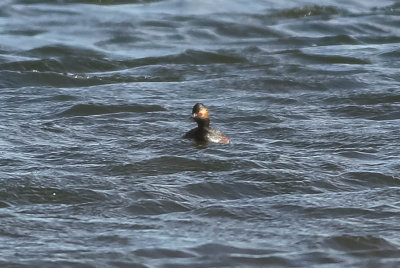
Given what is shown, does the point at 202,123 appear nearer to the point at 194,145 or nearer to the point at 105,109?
the point at 194,145

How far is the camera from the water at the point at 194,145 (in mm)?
7711

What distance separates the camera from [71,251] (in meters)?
7.45

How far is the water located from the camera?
25.3 feet

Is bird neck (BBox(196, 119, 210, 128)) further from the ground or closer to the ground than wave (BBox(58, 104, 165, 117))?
further from the ground

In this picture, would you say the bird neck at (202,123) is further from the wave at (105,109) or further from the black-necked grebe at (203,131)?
the wave at (105,109)

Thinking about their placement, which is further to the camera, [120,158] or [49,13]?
[49,13]

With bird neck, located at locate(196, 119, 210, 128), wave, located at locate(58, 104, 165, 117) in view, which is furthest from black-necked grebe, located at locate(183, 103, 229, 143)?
wave, located at locate(58, 104, 165, 117)

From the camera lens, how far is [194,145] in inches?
417

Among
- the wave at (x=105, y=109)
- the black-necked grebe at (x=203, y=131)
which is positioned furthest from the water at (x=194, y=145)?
the black-necked grebe at (x=203, y=131)

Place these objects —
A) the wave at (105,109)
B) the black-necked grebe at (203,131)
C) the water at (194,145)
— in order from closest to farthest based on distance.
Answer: the water at (194,145), the black-necked grebe at (203,131), the wave at (105,109)

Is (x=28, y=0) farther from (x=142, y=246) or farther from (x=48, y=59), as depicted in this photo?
(x=142, y=246)

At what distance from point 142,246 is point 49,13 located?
40.2 feet

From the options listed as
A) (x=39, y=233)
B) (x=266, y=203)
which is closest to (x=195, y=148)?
(x=266, y=203)

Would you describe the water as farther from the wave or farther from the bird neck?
the bird neck
